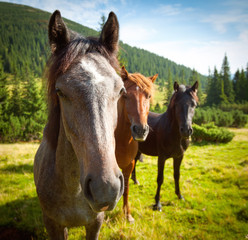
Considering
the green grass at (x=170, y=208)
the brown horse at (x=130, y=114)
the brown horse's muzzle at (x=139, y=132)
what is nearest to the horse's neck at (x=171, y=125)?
the brown horse at (x=130, y=114)

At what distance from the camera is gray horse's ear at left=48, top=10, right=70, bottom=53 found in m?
1.51

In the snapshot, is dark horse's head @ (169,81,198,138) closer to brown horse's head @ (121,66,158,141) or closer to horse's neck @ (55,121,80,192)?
brown horse's head @ (121,66,158,141)

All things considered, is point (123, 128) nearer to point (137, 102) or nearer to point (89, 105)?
point (137, 102)

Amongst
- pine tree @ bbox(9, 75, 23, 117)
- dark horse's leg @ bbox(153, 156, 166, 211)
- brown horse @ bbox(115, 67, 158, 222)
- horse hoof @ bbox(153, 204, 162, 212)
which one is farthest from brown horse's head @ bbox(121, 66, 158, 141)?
pine tree @ bbox(9, 75, 23, 117)

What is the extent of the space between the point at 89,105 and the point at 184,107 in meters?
3.50

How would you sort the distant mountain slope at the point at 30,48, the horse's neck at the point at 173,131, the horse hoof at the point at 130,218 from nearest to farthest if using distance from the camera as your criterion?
the horse hoof at the point at 130,218 → the horse's neck at the point at 173,131 → the distant mountain slope at the point at 30,48

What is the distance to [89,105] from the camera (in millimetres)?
1192

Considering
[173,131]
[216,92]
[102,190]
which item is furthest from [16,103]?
[216,92]

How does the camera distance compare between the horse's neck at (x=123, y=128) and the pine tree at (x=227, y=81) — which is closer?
the horse's neck at (x=123, y=128)

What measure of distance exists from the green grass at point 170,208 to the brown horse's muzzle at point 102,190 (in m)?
2.63

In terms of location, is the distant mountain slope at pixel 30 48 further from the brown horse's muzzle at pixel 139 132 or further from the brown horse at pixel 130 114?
the brown horse's muzzle at pixel 139 132

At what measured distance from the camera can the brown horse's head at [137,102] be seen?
3.08 m

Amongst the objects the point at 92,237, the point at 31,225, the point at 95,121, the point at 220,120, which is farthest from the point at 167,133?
the point at 220,120

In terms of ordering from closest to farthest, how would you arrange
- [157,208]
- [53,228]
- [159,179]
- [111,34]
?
→ 1. [111,34]
2. [53,228]
3. [157,208]
4. [159,179]
